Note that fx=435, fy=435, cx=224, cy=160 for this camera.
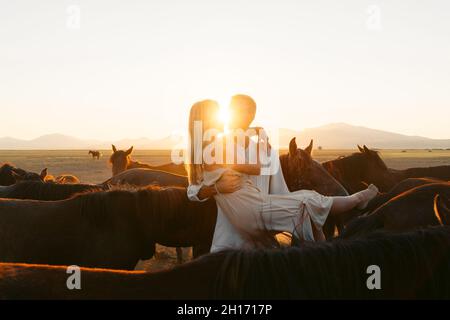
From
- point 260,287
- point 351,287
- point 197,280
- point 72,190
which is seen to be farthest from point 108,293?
point 72,190

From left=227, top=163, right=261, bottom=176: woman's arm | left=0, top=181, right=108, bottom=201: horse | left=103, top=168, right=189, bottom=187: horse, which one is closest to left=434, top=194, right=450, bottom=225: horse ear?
left=227, top=163, right=261, bottom=176: woman's arm

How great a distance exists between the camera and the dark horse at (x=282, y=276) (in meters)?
1.87

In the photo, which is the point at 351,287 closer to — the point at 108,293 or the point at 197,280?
the point at 197,280

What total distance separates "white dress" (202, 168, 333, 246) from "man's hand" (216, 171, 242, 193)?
0.03m

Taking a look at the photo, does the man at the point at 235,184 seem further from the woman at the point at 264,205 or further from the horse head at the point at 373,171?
the horse head at the point at 373,171

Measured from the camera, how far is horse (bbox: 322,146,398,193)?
820 centimetres

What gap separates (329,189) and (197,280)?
2.41 m

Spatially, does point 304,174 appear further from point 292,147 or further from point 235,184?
point 235,184

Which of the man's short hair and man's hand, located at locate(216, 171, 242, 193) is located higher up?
the man's short hair

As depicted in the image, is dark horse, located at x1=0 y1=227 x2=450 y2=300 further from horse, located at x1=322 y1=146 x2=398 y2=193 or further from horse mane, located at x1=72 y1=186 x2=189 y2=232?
horse, located at x1=322 y1=146 x2=398 y2=193

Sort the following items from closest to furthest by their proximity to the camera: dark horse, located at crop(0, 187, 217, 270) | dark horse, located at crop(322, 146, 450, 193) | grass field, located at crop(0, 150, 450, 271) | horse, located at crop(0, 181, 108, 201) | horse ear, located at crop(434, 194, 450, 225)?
horse ear, located at crop(434, 194, 450, 225), dark horse, located at crop(0, 187, 217, 270), horse, located at crop(0, 181, 108, 201), dark horse, located at crop(322, 146, 450, 193), grass field, located at crop(0, 150, 450, 271)

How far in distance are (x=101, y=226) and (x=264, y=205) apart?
68.5 inches

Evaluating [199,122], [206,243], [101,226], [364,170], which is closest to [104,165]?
[364,170]
